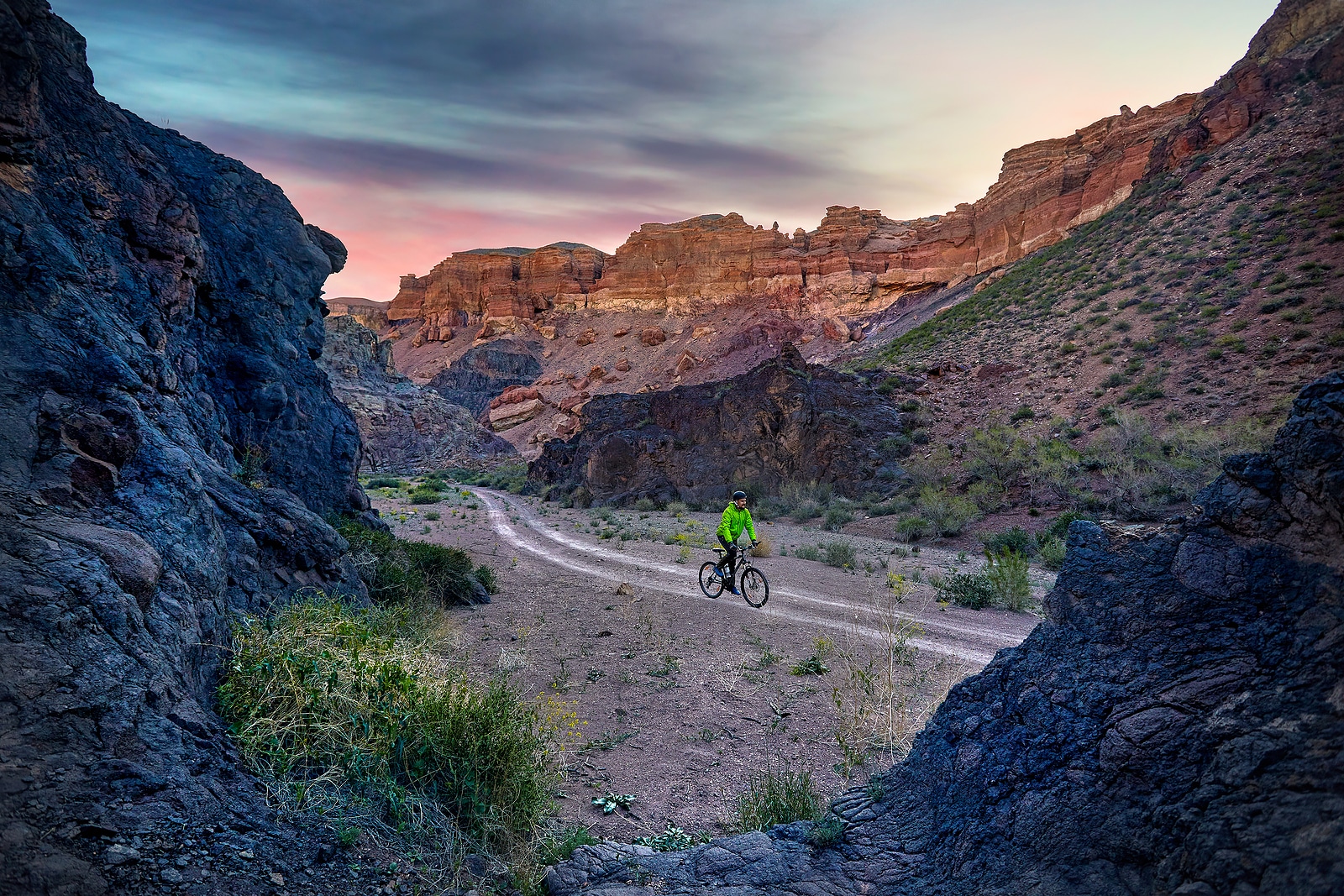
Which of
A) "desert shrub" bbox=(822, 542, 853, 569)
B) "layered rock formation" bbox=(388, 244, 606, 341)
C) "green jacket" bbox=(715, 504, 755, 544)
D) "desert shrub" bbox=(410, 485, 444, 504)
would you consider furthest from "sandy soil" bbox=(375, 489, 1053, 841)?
"layered rock formation" bbox=(388, 244, 606, 341)

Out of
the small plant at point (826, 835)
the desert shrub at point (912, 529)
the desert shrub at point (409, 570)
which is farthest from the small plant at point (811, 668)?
the desert shrub at point (912, 529)

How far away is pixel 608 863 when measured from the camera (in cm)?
376

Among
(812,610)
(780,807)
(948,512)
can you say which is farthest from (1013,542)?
(780,807)

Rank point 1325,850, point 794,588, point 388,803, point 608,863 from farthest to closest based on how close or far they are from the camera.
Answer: point 794,588 → point 388,803 → point 608,863 → point 1325,850

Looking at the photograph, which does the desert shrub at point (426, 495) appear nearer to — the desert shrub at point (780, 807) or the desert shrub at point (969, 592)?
the desert shrub at point (969, 592)

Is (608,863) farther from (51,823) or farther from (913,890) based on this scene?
(51,823)

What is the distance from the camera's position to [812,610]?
11.6 meters

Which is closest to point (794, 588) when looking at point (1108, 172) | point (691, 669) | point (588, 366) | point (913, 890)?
point (691, 669)

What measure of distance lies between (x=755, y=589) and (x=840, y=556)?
4805 mm

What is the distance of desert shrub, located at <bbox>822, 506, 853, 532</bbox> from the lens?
902 inches

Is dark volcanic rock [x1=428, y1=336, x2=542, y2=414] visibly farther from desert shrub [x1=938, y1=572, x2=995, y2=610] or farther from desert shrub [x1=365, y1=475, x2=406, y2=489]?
desert shrub [x1=938, y1=572, x2=995, y2=610]

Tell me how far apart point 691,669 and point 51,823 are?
6609 mm

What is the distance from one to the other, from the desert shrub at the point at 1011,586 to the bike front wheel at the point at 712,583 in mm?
4649

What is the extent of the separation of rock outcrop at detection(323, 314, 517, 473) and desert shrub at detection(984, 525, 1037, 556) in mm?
52418
